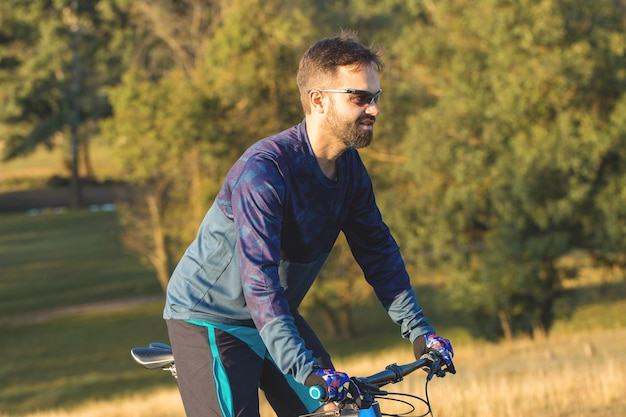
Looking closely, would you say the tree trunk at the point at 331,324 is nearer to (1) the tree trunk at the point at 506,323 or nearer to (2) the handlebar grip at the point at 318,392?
(1) the tree trunk at the point at 506,323

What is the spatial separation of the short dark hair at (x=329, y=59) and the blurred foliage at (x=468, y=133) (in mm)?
20991

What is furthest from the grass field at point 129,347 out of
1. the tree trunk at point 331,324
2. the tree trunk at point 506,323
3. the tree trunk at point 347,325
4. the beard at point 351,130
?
the beard at point 351,130

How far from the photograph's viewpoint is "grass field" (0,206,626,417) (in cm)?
763

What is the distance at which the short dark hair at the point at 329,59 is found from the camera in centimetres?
381

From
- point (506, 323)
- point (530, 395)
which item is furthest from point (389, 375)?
point (506, 323)

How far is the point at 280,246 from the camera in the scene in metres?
3.85

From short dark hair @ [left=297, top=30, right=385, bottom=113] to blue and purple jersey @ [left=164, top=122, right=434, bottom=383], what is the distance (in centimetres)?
22

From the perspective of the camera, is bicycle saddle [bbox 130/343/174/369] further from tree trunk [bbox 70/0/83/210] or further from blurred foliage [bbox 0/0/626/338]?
tree trunk [bbox 70/0/83/210]

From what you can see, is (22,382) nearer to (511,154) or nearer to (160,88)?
(160,88)

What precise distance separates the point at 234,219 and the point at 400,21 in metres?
40.5

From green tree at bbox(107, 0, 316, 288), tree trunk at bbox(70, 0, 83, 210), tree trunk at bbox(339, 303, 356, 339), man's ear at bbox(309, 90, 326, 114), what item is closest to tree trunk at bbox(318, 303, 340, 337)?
tree trunk at bbox(339, 303, 356, 339)

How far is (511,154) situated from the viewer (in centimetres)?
2552

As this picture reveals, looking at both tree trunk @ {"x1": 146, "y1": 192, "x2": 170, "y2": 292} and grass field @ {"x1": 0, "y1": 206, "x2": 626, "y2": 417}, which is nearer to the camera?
grass field @ {"x1": 0, "y1": 206, "x2": 626, "y2": 417}

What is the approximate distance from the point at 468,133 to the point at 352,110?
2252 centimetres
